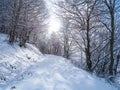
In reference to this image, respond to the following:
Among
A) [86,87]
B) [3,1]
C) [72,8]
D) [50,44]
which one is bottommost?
[50,44]

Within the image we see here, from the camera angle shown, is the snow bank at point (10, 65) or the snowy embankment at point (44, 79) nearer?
the snowy embankment at point (44, 79)

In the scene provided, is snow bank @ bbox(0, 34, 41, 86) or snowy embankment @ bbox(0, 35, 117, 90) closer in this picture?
snowy embankment @ bbox(0, 35, 117, 90)

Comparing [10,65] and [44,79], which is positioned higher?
[44,79]

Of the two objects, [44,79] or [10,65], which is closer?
[44,79]

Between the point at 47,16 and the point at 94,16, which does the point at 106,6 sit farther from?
the point at 47,16

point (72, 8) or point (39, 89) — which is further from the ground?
point (72, 8)

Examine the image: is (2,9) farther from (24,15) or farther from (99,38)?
(99,38)

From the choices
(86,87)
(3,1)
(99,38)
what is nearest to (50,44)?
(3,1)

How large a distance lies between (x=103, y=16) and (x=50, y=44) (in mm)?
63611

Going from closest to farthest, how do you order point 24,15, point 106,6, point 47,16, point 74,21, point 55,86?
point 55,86 → point 106,6 → point 74,21 → point 24,15 → point 47,16

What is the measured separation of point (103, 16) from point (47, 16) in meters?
27.4

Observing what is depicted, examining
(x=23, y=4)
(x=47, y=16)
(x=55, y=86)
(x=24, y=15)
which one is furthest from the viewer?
(x=47, y=16)

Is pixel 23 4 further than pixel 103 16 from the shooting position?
Yes

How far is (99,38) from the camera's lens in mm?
29656
